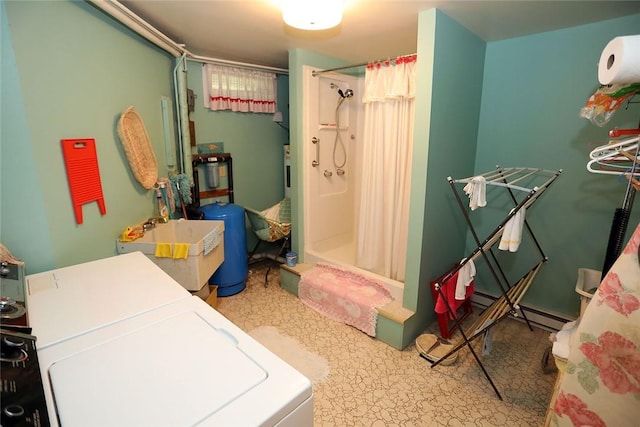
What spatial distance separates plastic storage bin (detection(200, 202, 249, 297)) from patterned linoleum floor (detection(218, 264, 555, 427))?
1.27ft

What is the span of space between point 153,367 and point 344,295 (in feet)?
5.87

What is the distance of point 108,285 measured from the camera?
55.3 inches

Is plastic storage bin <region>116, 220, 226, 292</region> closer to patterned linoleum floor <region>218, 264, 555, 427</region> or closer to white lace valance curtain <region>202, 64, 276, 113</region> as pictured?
patterned linoleum floor <region>218, 264, 555, 427</region>

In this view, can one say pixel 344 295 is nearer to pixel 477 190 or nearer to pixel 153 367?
pixel 477 190

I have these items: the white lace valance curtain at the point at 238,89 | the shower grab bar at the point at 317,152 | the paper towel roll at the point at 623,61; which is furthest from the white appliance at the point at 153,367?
the white lace valance curtain at the point at 238,89

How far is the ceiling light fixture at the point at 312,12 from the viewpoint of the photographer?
5.25 ft

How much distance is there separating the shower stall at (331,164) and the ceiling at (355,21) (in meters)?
0.40

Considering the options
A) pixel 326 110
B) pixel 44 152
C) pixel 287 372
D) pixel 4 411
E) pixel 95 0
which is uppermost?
pixel 95 0

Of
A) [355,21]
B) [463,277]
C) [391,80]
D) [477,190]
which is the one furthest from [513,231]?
[355,21]

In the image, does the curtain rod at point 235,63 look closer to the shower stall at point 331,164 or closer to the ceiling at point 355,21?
the ceiling at point 355,21

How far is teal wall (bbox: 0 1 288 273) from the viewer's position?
52.9 inches

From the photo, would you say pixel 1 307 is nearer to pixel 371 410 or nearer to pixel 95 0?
pixel 95 0

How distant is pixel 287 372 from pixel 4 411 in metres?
0.62

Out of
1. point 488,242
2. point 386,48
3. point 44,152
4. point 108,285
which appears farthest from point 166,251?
point 386,48
